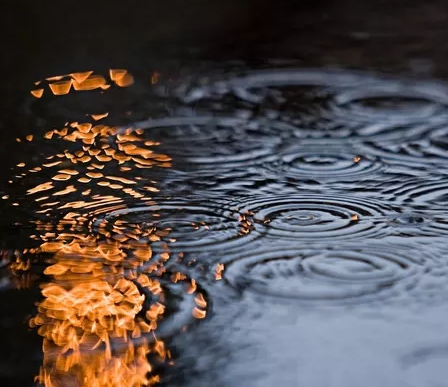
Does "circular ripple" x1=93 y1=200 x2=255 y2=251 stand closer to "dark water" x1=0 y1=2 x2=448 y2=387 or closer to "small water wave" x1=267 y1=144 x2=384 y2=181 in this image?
"dark water" x1=0 y1=2 x2=448 y2=387

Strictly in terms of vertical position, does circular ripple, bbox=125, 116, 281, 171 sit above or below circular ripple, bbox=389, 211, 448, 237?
above

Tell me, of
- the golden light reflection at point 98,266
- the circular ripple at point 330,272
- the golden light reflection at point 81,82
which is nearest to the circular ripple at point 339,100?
the golden light reflection at point 81,82

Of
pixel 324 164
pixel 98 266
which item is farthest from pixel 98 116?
pixel 98 266

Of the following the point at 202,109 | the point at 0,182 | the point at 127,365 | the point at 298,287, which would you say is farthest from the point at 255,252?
the point at 202,109

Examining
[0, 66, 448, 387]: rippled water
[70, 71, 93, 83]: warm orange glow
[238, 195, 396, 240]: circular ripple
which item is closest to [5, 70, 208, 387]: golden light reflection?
[0, 66, 448, 387]: rippled water

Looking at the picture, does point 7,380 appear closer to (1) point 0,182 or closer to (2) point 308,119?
(1) point 0,182

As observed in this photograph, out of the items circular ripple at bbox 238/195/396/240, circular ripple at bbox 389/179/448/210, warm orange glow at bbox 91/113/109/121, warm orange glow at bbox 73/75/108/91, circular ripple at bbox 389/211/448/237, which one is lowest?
circular ripple at bbox 389/179/448/210

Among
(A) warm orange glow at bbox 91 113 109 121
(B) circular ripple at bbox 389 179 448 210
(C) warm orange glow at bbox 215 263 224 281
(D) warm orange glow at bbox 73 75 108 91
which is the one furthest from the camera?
(D) warm orange glow at bbox 73 75 108 91

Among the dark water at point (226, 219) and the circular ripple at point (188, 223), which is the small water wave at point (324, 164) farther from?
the circular ripple at point (188, 223)
